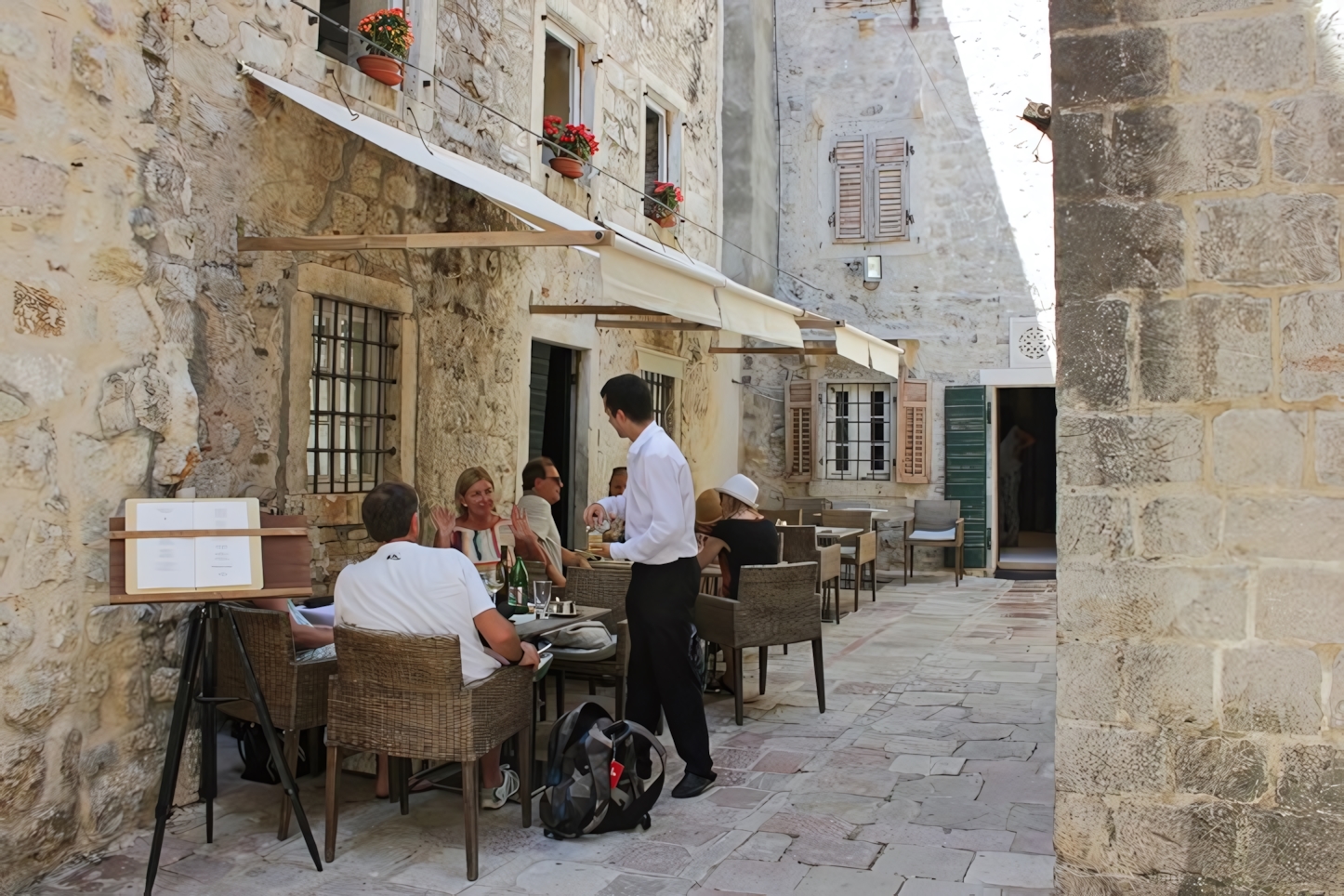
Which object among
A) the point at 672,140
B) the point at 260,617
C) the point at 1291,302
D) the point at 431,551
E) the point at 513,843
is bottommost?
the point at 513,843

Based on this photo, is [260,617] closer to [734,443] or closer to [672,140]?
[672,140]

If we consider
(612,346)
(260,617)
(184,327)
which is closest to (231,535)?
(260,617)

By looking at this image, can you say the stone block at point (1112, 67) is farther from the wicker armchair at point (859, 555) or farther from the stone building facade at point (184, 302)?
the wicker armchair at point (859, 555)

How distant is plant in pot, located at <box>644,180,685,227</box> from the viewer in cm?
1001

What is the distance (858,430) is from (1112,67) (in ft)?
33.1

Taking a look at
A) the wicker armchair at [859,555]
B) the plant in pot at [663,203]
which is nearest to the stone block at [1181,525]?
the wicker armchair at [859,555]

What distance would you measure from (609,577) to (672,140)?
6253mm

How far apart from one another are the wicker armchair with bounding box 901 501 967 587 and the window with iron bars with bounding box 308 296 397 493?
7.02 meters

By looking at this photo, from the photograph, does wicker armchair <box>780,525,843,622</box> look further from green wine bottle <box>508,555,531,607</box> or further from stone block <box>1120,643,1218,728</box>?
stone block <box>1120,643,1218,728</box>

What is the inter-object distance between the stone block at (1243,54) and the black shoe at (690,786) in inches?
114

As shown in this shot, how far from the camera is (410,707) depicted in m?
3.60

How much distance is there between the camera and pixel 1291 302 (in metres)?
2.95

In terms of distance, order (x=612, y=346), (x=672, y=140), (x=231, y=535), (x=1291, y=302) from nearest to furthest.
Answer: (x=1291, y=302)
(x=231, y=535)
(x=612, y=346)
(x=672, y=140)

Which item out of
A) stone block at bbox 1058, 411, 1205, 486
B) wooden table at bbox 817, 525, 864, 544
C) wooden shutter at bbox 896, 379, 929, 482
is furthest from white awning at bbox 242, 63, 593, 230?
wooden shutter at bbox 896, 379, 929, 482
